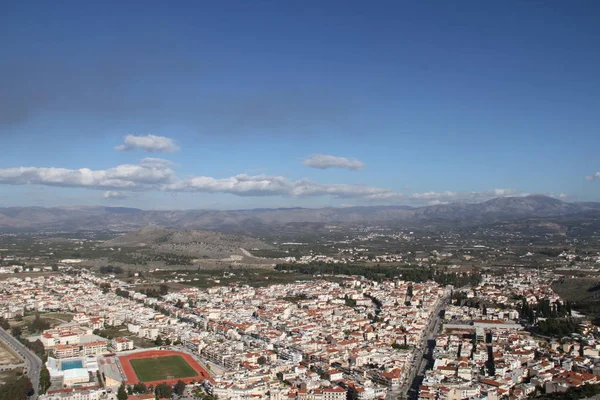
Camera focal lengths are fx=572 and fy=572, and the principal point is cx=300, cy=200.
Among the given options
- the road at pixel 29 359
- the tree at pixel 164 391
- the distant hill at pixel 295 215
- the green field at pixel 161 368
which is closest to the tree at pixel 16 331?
the road at pixel 29 359

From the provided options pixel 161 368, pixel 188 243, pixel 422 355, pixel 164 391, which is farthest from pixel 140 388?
pixel 188 243

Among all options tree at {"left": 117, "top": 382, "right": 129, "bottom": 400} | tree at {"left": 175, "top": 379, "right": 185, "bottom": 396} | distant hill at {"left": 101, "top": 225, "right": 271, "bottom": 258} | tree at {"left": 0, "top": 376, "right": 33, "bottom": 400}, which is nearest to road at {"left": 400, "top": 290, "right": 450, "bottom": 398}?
tree at {"left": 175, "top": 379, "right": 185, "bottom": 396}

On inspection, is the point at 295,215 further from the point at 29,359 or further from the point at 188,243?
the point at 29,359

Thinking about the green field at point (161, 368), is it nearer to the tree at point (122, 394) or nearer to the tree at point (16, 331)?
the tree at point (122, 394)

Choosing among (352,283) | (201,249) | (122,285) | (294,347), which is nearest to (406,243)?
(201,249)

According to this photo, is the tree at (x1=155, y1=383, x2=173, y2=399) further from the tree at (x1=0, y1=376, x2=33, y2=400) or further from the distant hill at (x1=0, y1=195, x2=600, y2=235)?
the distant hill at (x1=0, y1=195, x2=600, y2=235)
